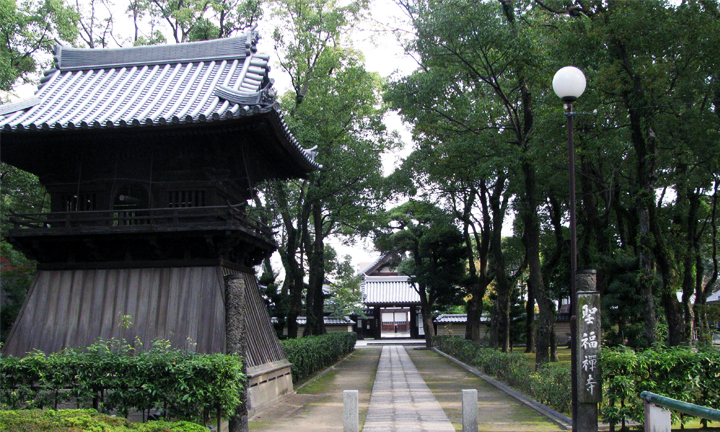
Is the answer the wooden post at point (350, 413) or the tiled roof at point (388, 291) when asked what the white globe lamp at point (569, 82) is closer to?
the wooden post at point (350, 413)

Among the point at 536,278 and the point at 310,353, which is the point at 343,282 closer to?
the point at 310,353

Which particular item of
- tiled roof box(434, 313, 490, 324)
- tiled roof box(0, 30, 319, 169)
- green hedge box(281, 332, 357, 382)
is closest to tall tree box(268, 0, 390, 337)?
green hedge box(281, 332, 357, 382)

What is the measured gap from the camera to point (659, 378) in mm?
9961

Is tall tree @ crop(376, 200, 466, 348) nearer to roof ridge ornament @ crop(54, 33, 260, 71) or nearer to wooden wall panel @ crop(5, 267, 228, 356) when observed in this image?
roof ridge ornament @ crop(54, 33, 260, 71)

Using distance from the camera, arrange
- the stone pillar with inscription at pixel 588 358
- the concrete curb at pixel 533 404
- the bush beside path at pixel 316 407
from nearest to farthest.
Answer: the stone pillar with inscription at pixel 588 358 < the concrete curb at pixel 533 404 < the bush beside path at pixel 316 407

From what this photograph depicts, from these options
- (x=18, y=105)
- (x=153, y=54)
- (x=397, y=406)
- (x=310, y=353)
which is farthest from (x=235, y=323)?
(x=310, y=353)

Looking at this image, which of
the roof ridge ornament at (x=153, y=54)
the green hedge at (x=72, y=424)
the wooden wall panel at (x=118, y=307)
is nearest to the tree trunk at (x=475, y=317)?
the roof ridge ornament at (x=153, y=54)

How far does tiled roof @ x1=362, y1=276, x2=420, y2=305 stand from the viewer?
53250 millimetres

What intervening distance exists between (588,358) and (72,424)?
7872 mm

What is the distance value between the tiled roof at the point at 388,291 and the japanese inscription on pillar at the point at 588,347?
42.3 m

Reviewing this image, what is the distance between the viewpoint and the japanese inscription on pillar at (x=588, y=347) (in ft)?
31.1

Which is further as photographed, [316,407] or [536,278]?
[536,278]

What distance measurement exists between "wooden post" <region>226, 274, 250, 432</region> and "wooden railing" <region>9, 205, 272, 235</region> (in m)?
3.50

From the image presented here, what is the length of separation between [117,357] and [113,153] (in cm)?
569
